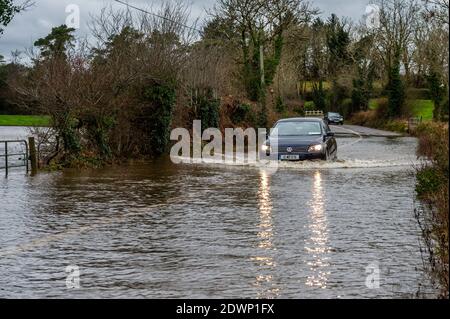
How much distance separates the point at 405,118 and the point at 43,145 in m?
43.9

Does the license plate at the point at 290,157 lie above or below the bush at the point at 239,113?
below

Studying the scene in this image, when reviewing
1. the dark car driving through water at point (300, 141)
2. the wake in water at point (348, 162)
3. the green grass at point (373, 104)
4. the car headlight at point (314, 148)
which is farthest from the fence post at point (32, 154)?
the green grass at point (373, 104)

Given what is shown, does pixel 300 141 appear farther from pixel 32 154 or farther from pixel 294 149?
pixel 32 154

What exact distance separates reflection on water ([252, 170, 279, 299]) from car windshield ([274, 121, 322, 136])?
8342mm

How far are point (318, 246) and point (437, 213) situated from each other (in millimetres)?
2037

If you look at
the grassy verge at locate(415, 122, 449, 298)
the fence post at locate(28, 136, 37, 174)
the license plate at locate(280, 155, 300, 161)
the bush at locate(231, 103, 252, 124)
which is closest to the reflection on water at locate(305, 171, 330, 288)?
the grassy verge at locate(415, 122, 449, 298)

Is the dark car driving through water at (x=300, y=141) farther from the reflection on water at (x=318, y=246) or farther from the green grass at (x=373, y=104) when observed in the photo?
the green grass at (x=373, y=104)

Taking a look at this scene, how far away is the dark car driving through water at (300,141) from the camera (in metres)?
21.8

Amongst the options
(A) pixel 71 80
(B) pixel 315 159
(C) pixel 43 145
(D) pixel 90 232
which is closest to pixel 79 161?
(C) pixel 43 145

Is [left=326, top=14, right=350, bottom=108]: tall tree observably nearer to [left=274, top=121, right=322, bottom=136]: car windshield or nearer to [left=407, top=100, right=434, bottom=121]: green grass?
[left=407, top=100, right=434, bottom=121]: green grass

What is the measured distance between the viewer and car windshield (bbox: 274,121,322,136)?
75.1ft

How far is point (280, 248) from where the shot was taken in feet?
30.3

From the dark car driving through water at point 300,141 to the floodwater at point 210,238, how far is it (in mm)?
3221
